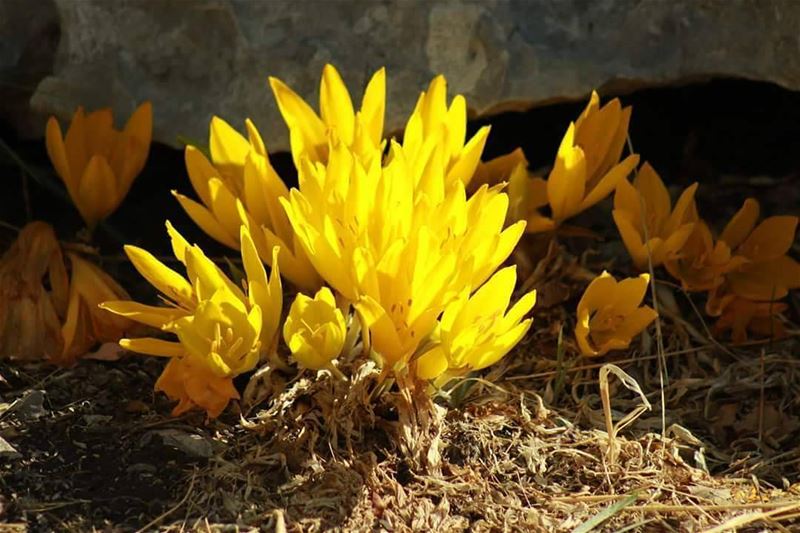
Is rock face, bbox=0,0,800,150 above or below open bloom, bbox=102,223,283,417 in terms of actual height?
above

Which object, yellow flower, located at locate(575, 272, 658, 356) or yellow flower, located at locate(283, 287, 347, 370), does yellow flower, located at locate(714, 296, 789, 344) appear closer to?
yellow flower, located at locate(575, 272, 658, 356)

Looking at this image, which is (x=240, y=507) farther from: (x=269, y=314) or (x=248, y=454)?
(x=269, y=314)

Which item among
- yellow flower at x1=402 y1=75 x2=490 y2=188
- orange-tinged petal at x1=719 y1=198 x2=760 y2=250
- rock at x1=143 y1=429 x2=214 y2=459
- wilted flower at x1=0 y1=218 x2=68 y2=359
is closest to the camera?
rock at x1=143 y1=429 x2=214 y2=459

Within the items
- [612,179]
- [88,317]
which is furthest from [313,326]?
[612,179]

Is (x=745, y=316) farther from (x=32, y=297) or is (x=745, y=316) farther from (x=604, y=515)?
(x=32, y=297)

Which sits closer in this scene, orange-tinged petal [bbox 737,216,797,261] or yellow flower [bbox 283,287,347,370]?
yellow flower [bbox 283,287,347,370]

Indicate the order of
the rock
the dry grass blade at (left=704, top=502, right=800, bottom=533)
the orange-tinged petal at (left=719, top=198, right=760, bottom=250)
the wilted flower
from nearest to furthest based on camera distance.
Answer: the dry grass blade at (left=704, top=502, right=800, bottom=533) → the rock → the wilted flower → the orange-tinged petal at (left=719, top=198, right=760, bottom=250)

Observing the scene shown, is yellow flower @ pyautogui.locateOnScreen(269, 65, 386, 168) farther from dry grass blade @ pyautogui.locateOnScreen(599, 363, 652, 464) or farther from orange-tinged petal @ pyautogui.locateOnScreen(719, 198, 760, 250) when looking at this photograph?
orange-tinged petal @ pyautogui.locateOnScreen(719, 198, 760, 250)

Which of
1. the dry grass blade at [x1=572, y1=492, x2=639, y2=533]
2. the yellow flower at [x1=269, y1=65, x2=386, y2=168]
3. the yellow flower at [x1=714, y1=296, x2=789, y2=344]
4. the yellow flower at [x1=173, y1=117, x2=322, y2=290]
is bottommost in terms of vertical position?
the yellow flower at [x1=714, y1=296, x2=789, y2=344]

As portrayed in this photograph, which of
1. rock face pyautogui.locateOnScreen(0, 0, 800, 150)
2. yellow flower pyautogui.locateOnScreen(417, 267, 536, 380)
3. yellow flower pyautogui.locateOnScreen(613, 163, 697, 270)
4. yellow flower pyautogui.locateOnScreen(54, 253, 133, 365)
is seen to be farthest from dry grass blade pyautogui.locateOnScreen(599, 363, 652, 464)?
yellow flower pyautogui.locateOnScreen(54, 253, 133, 365)
